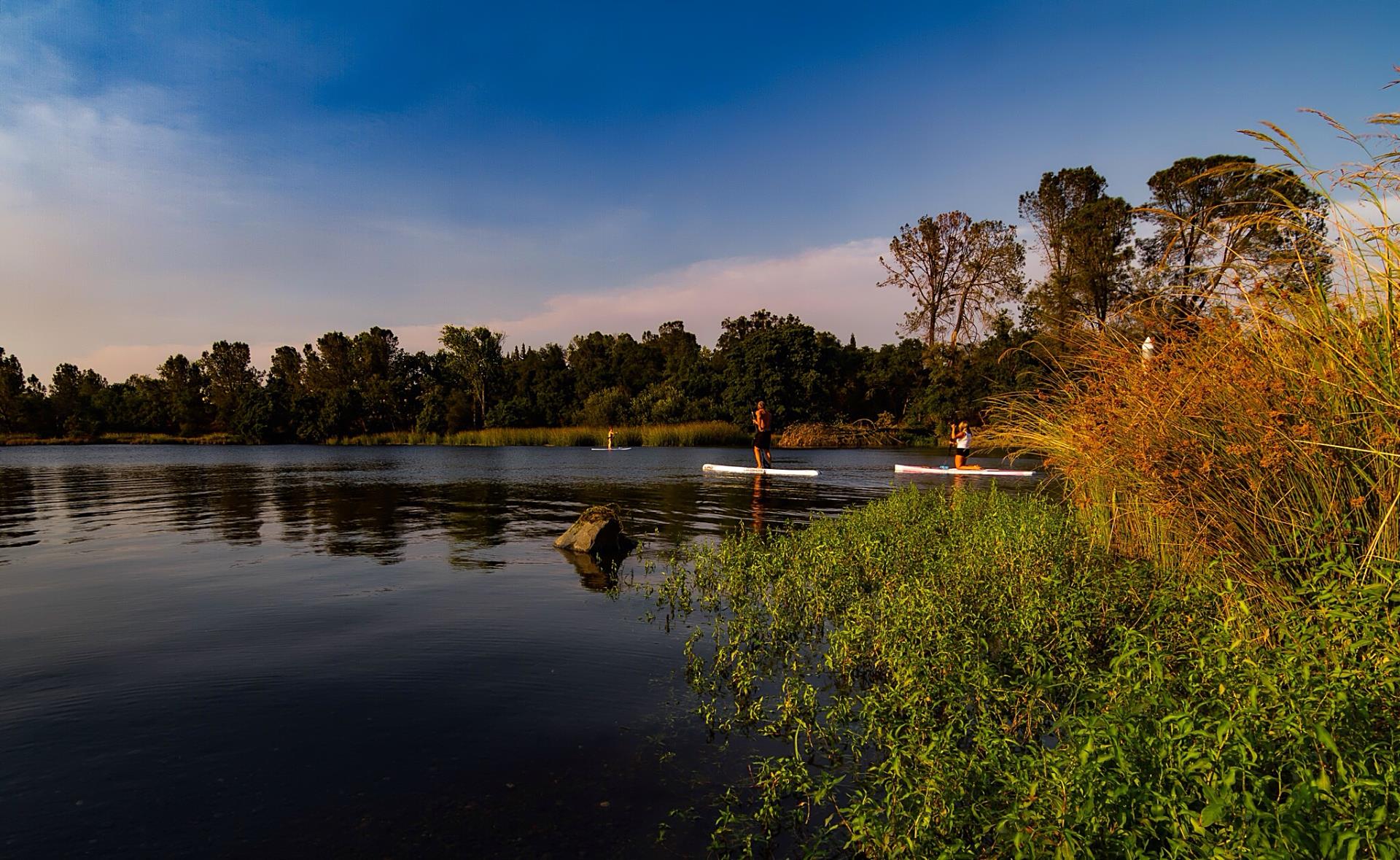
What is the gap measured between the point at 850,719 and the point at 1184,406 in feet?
14.1

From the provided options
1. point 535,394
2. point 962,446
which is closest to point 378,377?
point 535,394

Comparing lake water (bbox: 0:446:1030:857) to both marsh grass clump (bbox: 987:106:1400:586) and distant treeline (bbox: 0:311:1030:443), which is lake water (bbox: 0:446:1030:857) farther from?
distant treeline (bbox: 0:311:1030:443)

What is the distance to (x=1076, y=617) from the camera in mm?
6973

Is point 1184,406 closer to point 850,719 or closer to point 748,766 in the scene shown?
point 850,719

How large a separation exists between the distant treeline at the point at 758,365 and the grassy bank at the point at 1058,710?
9.68 feet

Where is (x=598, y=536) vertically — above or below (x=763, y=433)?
below

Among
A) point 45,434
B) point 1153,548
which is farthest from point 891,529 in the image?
point 45,434

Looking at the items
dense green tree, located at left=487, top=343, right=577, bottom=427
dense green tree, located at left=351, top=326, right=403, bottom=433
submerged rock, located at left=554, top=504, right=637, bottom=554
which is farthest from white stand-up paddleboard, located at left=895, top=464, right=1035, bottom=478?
dense green tree, located at left=351, top=326, right=403, bottom=433

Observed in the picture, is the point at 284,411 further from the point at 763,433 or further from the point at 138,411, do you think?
the point at 763,433

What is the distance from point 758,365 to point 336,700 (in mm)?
70015

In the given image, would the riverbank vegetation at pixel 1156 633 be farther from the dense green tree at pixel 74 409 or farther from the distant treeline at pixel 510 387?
the dense green tree at pixel 74 409

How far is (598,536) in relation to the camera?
45.4 feet

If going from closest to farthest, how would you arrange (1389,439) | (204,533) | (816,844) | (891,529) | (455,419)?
(816,844), (1389,439), (891,529), (204,533), (455,419)

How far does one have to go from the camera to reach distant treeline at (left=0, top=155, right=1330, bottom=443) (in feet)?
104
